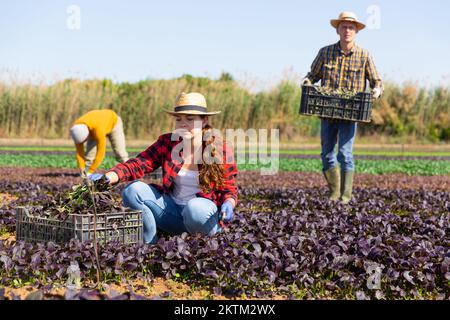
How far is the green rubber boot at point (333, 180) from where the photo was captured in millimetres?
8094

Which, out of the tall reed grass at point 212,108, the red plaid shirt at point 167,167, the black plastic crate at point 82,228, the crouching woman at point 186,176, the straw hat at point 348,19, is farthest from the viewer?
the tall reed grass at point 212,108

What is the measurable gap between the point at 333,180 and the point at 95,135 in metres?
4.65

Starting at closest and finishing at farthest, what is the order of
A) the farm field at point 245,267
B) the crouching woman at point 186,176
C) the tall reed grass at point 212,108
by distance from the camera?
the farm field at point 245,267, the crouching woman at point 186,176, the tall reed grass at point 212,108

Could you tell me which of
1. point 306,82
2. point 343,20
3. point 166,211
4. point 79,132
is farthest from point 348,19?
point 79,132

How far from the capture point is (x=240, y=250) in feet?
14.1

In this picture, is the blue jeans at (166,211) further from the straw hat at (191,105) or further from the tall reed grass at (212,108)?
the tall reed grass at (212,108)

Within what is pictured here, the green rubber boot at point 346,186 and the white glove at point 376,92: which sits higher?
the white glove at point 376,92

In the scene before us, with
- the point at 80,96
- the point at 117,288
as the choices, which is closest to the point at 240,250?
the point at 117,288

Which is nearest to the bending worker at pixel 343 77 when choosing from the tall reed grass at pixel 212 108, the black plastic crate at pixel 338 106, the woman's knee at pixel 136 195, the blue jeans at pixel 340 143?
the blue jeans at pixel 340 143

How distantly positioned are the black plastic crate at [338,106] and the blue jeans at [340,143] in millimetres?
213

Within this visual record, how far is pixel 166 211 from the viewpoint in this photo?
198 inches

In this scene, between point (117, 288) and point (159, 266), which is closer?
point (117, 288)
